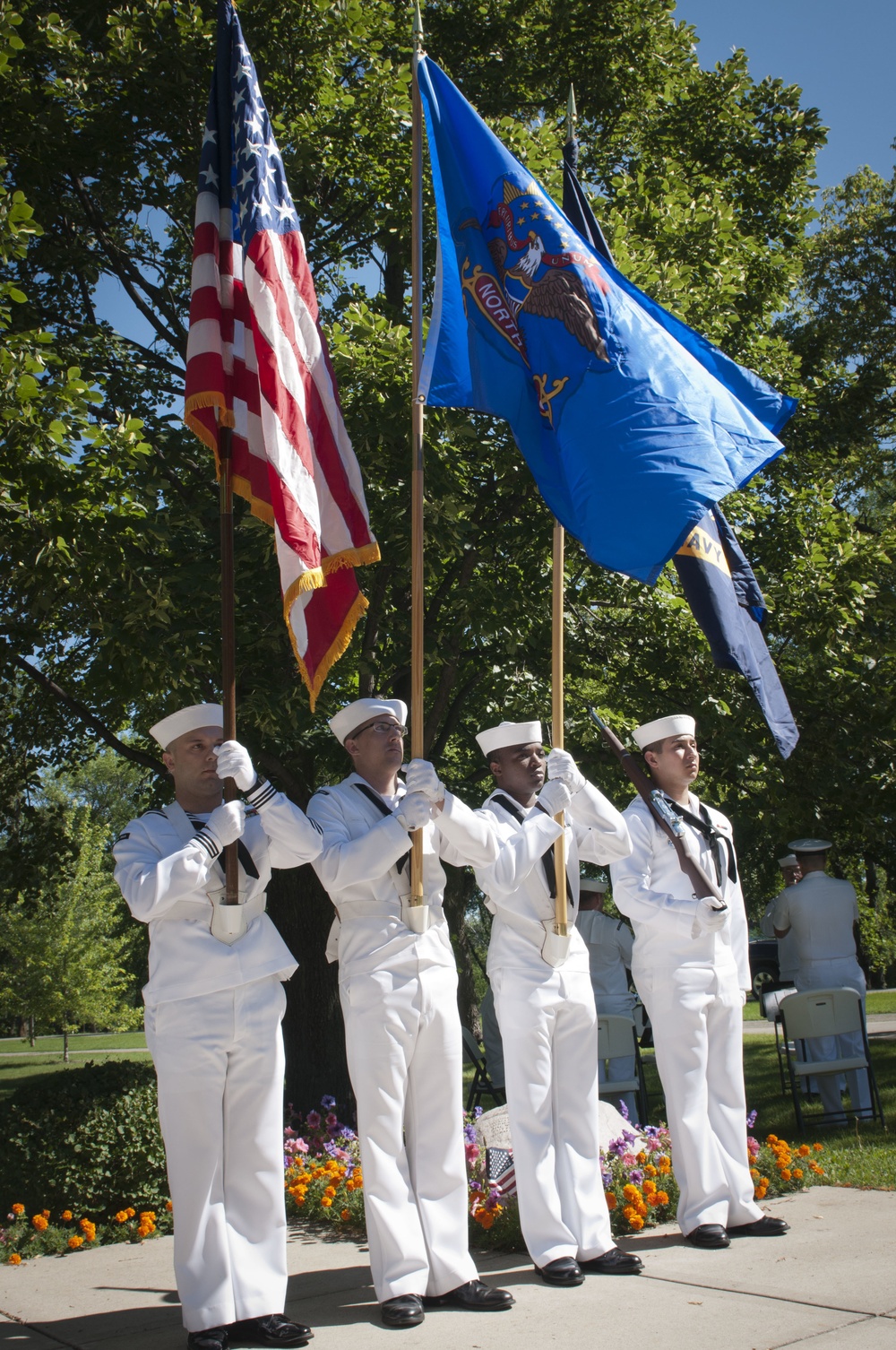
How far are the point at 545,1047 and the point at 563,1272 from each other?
0.87m

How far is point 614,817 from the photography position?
5.61 metres

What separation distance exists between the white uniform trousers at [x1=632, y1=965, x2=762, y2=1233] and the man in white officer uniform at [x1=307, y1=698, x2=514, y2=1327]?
4.06ft

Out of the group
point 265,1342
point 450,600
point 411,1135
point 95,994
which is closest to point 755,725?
point 450,600

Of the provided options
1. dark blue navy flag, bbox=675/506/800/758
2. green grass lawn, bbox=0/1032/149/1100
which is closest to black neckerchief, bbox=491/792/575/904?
dark blue navy flag, bbox=675/506/800/758

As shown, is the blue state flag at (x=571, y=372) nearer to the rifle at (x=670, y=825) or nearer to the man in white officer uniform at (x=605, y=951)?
the rifle at (x=670, y=825)

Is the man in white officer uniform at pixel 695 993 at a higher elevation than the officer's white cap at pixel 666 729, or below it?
below

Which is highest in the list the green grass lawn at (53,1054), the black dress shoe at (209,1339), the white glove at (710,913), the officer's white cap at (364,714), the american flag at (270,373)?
the american flag at (270,373)

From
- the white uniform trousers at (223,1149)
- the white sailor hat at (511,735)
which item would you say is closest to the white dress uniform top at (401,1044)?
the white uniform trousers at (223,1149)

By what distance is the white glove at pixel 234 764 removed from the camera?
4504mm

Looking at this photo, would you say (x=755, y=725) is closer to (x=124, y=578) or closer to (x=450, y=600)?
(x=450, y=600)

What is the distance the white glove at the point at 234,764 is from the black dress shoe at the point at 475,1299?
6.87ft

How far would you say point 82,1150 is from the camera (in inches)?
275

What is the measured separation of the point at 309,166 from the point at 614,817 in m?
6.29

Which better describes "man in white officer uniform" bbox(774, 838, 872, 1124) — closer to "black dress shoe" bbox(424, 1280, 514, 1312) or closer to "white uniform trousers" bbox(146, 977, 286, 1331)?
"black dress shoe" bbox(424, 1280, 514, 1312)
